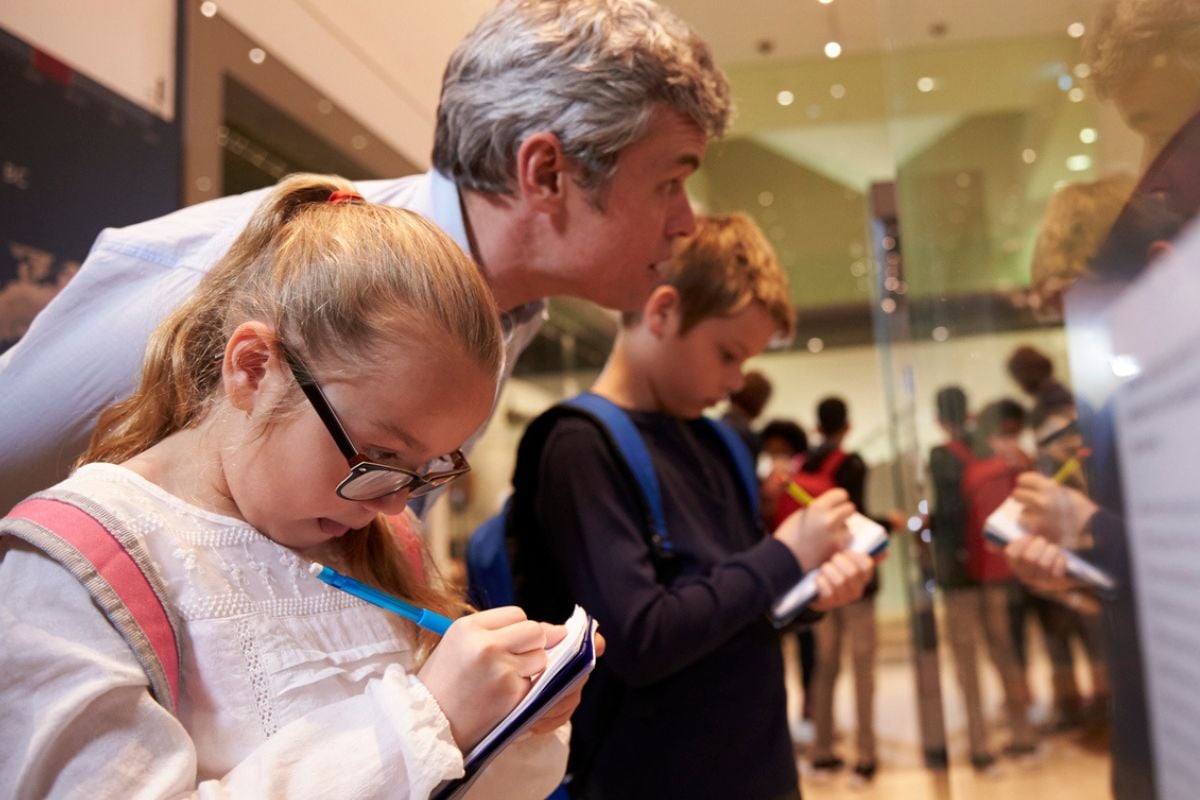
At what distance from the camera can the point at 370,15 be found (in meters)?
2.07

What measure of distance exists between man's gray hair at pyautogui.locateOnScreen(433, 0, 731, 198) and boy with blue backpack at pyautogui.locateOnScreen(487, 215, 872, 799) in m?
0.37

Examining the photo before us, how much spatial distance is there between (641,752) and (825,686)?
10.4 ft

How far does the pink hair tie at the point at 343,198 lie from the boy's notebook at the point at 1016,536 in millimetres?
891

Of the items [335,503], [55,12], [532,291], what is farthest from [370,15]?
[335,503]

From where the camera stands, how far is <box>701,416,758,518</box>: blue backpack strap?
175 cm

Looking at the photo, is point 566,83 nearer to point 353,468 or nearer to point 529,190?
point 529,190

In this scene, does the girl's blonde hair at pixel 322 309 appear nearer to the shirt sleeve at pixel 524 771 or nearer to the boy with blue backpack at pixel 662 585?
the shirt sleeve at pixel 524 771

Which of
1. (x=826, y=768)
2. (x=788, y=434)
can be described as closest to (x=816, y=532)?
(x=788, y=434)

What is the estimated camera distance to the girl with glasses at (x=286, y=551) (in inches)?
31.8

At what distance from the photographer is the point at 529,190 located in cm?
145

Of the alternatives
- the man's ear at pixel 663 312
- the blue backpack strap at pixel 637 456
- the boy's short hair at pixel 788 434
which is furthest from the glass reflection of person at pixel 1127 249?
the boy's short hair at pixel 788 434

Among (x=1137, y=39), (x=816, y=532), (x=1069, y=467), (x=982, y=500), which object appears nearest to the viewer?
(x=1137, y=39)

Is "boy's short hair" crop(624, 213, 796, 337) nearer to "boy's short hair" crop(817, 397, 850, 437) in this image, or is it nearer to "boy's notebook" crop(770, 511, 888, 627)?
"boy's notebook" crop(770, 511, 888, 627)

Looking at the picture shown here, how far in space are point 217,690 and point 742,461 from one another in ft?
3.41
